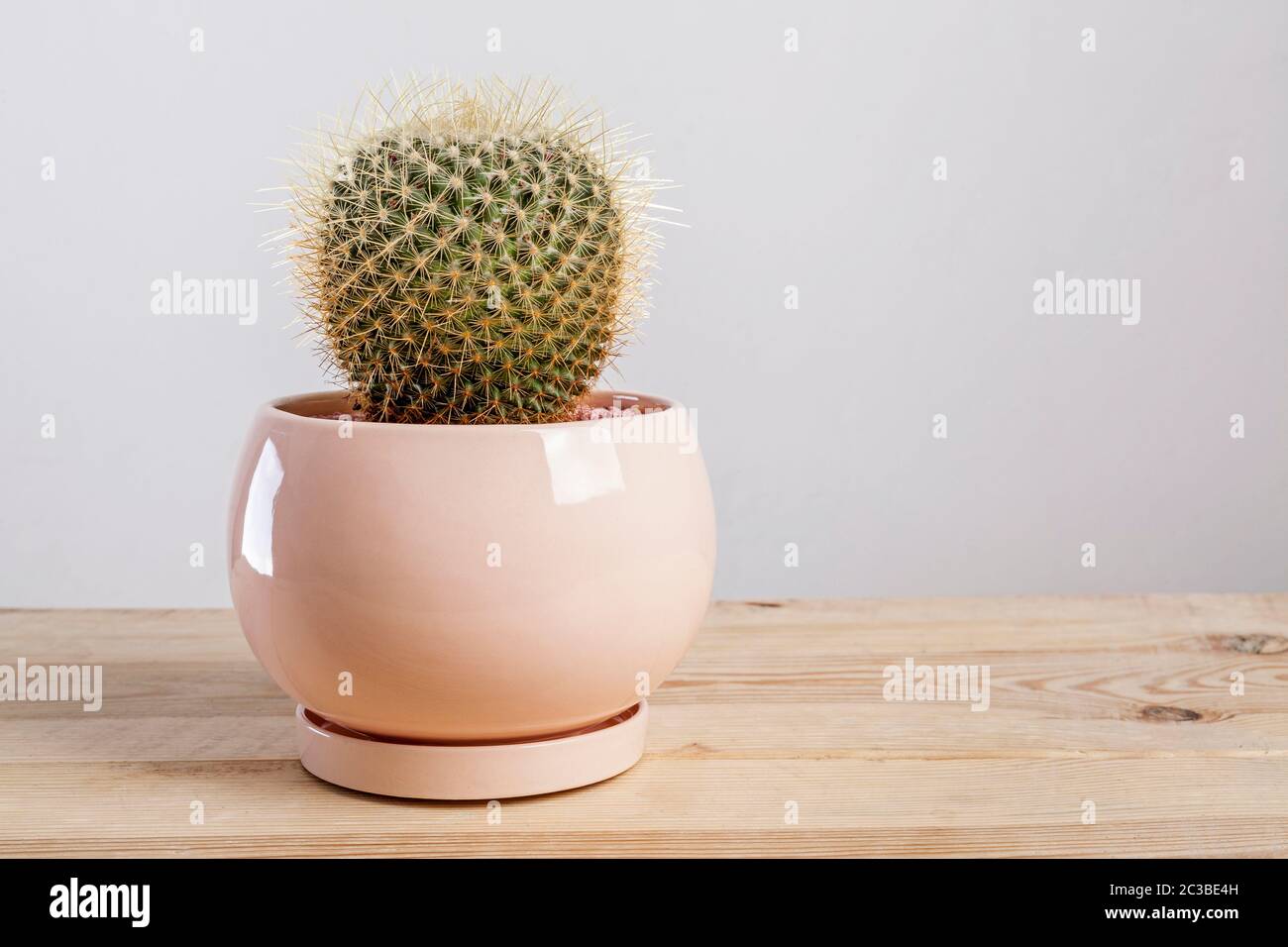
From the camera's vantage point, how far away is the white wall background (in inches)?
72.4

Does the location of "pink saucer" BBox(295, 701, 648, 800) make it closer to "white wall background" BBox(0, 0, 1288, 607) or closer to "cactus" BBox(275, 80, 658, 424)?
"cactus" BBox(275, 80, 658, 424)

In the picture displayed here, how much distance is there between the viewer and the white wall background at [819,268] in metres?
1.84

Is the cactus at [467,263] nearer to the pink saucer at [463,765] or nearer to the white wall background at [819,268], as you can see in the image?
the pink saucer at [463,765]

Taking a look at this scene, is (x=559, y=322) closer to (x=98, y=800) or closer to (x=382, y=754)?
(x=382, y=754)

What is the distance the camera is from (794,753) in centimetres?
77

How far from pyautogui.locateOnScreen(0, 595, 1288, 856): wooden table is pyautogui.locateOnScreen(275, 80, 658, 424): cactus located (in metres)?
0.22

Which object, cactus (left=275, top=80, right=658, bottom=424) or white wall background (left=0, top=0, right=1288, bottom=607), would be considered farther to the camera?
white wall background (left=0, top=0, right=1288, bottom=607)

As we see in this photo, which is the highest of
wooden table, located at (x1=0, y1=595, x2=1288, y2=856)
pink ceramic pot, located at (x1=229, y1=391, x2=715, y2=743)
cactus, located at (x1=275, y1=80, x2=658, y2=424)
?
cactus, located at (x1=275, y1=80, x2=658, y2=424)

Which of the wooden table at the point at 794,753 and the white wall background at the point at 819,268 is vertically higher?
the white wall background at the point at 819,268

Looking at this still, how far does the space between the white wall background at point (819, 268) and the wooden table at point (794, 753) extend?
3.03 feet

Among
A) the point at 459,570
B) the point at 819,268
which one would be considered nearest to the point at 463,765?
the point at 459,570

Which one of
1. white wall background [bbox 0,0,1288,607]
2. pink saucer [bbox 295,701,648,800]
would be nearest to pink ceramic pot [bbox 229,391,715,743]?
pink saucer [bbox 295,701,648,800]

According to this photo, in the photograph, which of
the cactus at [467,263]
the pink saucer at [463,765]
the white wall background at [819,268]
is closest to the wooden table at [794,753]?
the pink saucer at [463,765]

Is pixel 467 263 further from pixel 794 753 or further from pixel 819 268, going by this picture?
pixel 819 268
